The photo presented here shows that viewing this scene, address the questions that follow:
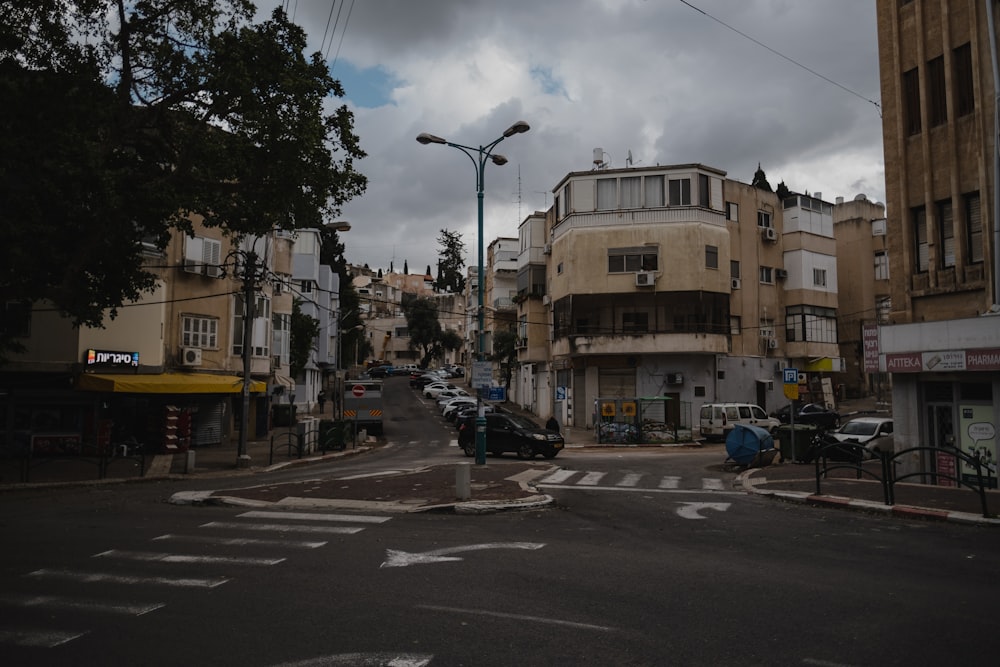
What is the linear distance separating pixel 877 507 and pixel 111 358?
25043mm

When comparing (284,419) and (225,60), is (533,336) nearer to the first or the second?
(284,419)

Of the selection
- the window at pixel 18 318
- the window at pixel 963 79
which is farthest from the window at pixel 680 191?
the window at pixel 18 318

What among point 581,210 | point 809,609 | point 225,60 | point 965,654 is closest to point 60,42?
point 225,60

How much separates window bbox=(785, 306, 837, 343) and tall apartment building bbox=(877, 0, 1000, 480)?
27137mm

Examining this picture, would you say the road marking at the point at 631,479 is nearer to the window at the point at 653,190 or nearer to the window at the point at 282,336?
the window at the point at 653,190

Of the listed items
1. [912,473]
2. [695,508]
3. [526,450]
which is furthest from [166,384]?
[912,473]

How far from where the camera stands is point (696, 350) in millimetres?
40562

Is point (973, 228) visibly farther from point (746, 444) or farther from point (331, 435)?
point (331, 435)

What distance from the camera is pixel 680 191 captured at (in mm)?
42000

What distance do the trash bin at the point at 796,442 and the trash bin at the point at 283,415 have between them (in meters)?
29.7

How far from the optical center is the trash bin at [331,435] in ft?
97.2

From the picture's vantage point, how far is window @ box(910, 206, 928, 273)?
62.4ft

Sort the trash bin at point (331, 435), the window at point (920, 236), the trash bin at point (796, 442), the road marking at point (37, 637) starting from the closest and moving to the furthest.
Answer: the road marking at point (37, 637)
the window at point (920, 236)
the trash bin at point (796, 442)
the trash bin at point (331, 435)

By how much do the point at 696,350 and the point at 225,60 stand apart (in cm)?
3151
